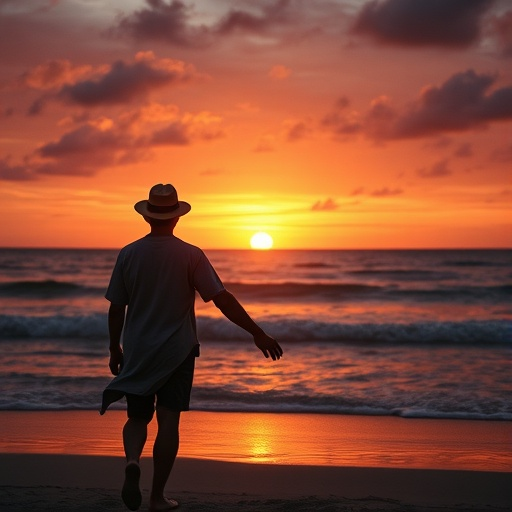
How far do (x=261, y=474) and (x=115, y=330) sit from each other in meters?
1.87

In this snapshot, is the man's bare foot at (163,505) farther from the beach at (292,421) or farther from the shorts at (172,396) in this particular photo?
the shorts at (172,396)

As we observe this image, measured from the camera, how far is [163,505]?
13.6 ft

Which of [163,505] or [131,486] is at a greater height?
[131,486]

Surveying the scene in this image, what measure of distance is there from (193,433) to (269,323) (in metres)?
9.84

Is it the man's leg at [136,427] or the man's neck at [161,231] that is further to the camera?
the man's neck at [161,231]

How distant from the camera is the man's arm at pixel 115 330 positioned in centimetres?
396

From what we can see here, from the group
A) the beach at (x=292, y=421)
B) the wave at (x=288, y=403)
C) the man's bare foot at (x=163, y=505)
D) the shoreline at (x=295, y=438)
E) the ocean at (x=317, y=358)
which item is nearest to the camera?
the man's bare foot at (x=163, y=505)

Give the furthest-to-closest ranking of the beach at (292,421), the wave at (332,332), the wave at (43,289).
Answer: the wave at (43,289) < the wave at (332,332) < the beach at (292,421)

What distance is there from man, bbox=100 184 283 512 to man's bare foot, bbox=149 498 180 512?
0.32m

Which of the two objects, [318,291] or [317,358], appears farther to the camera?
[318,291]

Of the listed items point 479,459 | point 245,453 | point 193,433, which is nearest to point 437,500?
point 479,459

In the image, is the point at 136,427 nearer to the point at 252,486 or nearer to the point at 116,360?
the point at 116,360

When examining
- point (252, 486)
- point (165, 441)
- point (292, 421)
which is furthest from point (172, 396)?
point (292, 421)

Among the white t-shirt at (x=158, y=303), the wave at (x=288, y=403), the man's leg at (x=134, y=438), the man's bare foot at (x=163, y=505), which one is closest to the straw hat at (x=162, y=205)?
the white t-shirt at (x=158, y=303)
